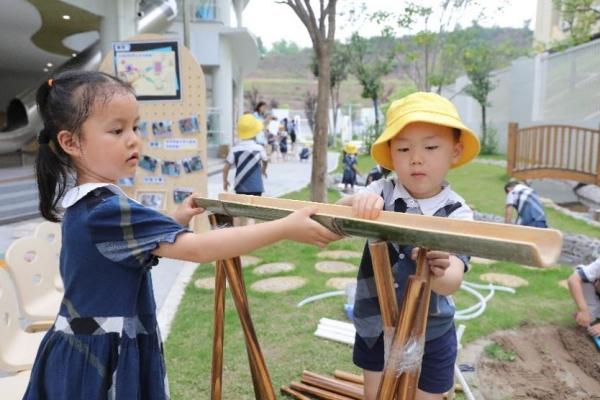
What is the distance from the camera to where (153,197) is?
17.9 ft

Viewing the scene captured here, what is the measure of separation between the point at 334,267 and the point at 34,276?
3.12 m

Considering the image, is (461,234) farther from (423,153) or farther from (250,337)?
(250,337)

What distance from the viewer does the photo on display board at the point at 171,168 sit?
5402 millimetres

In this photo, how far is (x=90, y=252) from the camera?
1.41m

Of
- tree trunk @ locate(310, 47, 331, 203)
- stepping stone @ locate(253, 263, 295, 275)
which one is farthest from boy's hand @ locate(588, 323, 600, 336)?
tree trunk @ locate(310, 47, 331, 203)

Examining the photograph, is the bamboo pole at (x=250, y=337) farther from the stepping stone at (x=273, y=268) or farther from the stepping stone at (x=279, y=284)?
the stepping stone at (x=273, y=268)

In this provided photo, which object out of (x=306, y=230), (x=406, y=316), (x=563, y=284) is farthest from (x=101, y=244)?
(x=563, y=284)

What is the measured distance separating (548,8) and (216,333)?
1141 inches

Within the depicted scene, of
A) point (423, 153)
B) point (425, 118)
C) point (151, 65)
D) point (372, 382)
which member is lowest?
point (372, 382)

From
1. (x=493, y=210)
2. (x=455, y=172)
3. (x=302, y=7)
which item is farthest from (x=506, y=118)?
(x=302, y=7)

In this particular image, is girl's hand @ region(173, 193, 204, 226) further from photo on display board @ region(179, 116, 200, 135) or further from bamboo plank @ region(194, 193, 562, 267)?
Answer: photo on display board @ region(179, 116, 200, 135)

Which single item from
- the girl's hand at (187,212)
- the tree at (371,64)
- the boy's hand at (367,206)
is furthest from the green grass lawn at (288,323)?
the tree at (371,64)

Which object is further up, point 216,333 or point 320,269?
point 216,333

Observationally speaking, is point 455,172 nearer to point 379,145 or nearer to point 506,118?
point 506,118
